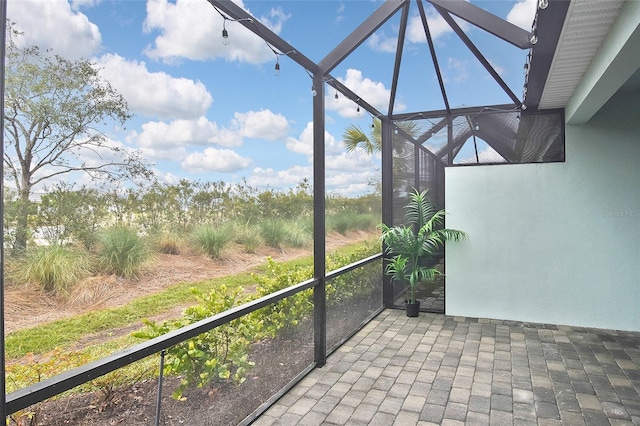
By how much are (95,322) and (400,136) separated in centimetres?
470

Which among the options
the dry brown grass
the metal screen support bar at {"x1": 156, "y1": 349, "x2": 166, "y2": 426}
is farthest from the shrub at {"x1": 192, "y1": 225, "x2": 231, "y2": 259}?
the metal screen support bar at {"x1": 156, "y1": 349, "x2": 166, "y2": 426}

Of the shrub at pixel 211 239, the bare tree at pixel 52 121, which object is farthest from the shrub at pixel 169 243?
the bare tree at pixel 52 121

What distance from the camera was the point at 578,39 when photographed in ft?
9.01

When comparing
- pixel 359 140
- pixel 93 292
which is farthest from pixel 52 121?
pixel 359 140

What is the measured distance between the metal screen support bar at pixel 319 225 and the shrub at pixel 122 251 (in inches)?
66.3

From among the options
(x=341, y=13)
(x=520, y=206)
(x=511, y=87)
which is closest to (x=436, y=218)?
(x=520, y=206)

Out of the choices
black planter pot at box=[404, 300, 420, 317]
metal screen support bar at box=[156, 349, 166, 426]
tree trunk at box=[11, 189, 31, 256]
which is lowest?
black planter pot at box=[404, 300, 420, 317]

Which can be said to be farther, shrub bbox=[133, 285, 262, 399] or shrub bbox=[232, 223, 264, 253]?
shrub bbox=[232, 223, 264, 253]

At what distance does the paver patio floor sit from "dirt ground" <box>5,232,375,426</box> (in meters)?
0.22

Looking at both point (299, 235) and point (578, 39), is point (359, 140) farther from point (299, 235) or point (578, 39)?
point (578, 39)

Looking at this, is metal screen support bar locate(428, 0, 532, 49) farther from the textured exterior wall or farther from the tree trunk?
the tree trunk

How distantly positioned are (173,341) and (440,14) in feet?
12.4

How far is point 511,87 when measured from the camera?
4684 millimetres

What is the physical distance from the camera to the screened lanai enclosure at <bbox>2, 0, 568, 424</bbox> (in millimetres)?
2283
